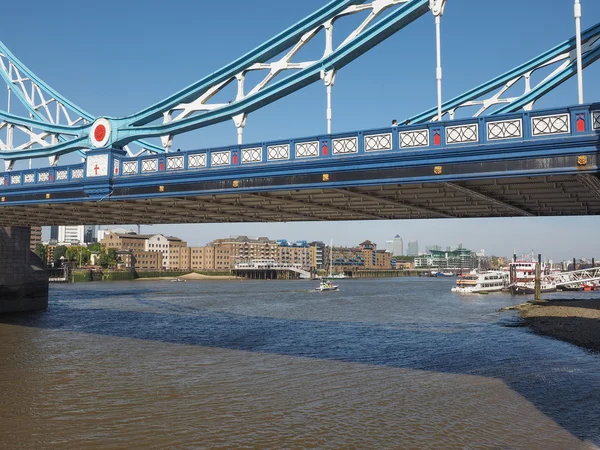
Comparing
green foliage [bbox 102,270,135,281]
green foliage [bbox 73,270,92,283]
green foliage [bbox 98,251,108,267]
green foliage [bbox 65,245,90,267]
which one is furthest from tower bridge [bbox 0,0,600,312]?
green foliage [bbox 65,245,90,267]

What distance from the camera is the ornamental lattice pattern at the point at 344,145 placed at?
18016 mm

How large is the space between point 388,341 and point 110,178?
55.3 feet

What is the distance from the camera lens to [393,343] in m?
30.4

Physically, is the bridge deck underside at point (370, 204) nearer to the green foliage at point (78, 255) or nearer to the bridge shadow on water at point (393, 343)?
the bridge shadow on water at point (393, 343)

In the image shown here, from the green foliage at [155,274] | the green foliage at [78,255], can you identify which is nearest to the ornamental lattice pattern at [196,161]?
the green foliage at [155,274]

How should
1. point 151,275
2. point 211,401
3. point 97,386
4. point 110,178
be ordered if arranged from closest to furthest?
point 211,401, point 97,386, point 110,178, point 151,275

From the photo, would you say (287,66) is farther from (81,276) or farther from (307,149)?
(81,276)

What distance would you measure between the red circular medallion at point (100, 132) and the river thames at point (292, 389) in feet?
31.4

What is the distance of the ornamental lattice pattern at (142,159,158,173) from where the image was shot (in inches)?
902

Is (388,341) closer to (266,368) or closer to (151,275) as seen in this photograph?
(266,368)

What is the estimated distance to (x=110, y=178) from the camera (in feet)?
78.8

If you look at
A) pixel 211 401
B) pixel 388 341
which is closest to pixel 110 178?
pixel 211 401

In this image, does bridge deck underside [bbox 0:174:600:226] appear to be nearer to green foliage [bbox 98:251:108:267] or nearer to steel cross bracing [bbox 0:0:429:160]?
steel cross bracing [bbox 0:0:429:160]

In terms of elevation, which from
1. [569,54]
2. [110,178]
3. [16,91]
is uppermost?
[16,91]
